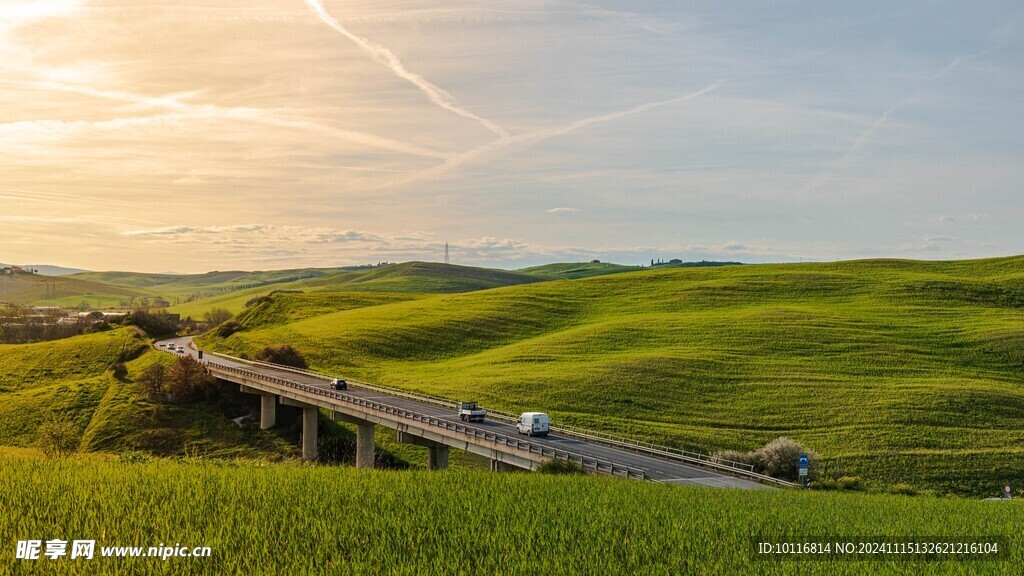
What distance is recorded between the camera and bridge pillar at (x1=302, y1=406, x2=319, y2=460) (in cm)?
7119

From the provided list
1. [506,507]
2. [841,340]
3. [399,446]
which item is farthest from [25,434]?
[841,340]

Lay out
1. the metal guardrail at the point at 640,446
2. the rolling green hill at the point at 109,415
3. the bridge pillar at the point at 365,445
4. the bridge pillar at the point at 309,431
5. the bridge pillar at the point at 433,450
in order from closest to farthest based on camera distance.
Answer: the metal guardrail at the point at 640,446, the bridge pillar at the point at 433,450, the bridge pillar at the point at 365,445, the bridge pillar at the point at 309,431, the rolling green hill at the point at 109,415

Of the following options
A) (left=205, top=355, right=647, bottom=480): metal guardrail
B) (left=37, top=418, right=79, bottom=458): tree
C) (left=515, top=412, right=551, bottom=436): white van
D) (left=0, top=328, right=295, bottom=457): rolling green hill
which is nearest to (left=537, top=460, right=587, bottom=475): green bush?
(left=205, top=355, right=647, bottom=480): metal guardrail

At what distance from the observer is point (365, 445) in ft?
209

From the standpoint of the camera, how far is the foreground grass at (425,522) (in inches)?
551

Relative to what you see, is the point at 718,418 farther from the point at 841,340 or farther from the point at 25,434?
the point at 25,434

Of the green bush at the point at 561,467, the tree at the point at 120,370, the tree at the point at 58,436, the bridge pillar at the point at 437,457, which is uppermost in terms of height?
the green bush at the point at 561,467

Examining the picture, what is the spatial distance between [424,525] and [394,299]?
519 ft

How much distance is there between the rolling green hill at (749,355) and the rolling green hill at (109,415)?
800 inches

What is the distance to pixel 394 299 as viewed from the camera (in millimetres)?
173250

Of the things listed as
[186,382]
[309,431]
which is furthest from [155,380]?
[309,431]

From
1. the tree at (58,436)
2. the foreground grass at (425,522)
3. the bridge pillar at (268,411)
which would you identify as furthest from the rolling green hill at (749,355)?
the foreground grass at (425,522)

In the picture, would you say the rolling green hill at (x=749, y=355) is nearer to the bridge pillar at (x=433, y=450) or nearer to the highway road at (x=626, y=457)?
the highway road at (x=626, y=457)

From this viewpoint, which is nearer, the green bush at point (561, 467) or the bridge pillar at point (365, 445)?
the green bush at point (561, 467)
